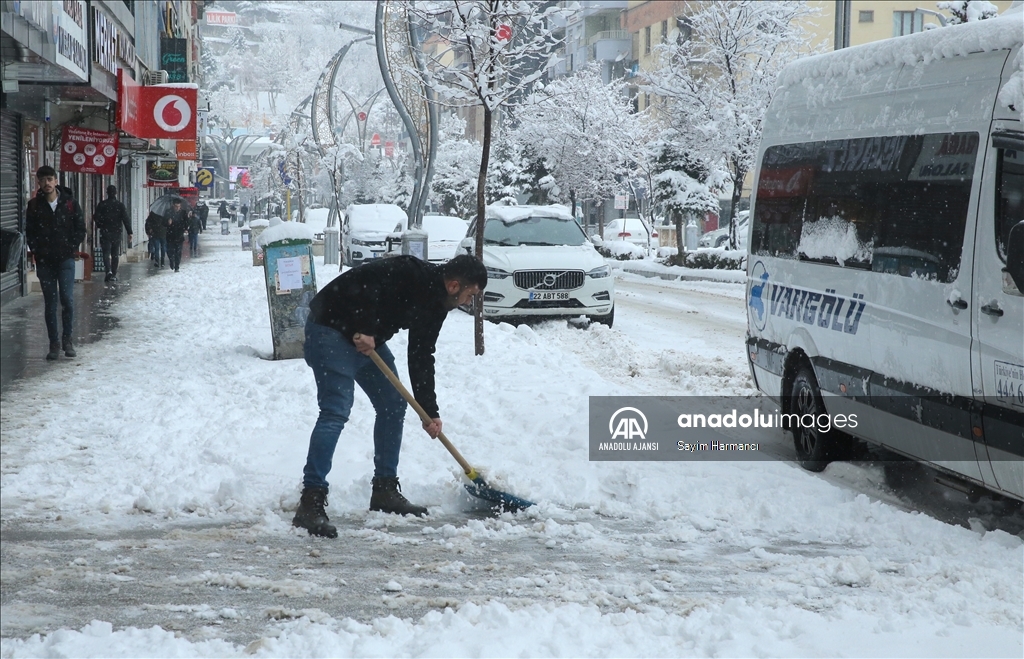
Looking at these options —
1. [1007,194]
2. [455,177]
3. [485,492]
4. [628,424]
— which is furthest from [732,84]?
[455,177]

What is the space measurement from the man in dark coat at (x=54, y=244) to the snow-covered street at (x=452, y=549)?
147cm

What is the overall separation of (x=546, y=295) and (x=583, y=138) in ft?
114

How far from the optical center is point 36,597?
463cm

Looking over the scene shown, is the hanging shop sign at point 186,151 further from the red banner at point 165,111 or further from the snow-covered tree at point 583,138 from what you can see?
the snow-covered tree at point 583,138

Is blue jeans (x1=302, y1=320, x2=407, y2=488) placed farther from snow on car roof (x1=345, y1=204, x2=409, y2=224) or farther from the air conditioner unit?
the air conditioner unit

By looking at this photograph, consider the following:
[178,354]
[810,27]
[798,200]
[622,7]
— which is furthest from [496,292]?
[622,7]

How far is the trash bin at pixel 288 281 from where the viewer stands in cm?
1176

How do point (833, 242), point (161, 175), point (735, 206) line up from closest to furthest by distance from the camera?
point (833, 242)
point (735, 206)
point (161, 175)

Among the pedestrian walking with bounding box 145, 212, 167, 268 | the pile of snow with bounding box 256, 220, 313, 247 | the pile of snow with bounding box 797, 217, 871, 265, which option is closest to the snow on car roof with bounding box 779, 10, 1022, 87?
the pile of snow with bounding box 797, 217, 871, 265

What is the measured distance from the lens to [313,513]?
19.4 ft

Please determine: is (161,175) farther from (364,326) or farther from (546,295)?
(364,326)

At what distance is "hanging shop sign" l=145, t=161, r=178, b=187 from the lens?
4019 cm

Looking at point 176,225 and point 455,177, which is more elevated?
point 455,177

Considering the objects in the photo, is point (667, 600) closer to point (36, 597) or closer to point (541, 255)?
point (36, 597)
